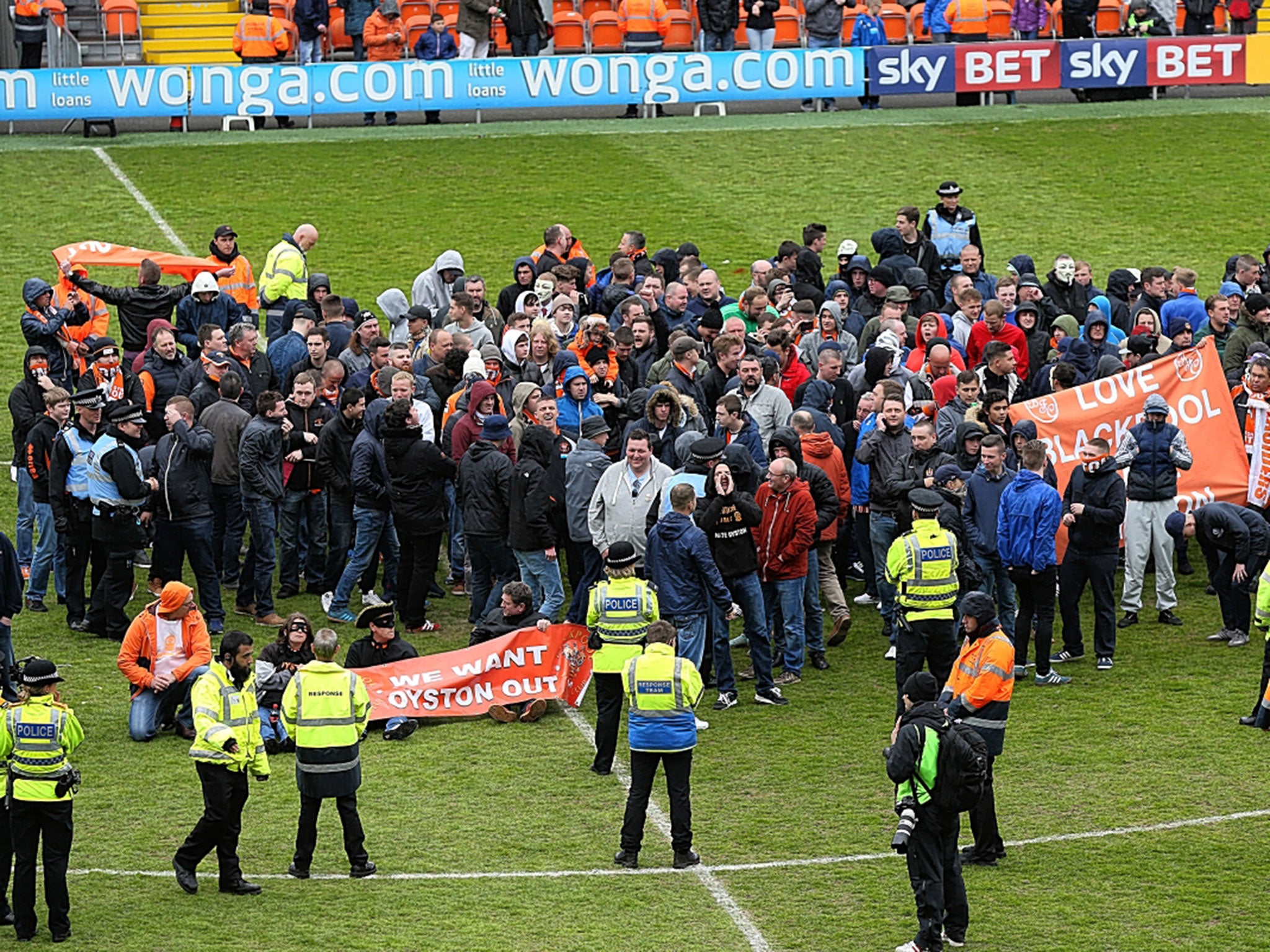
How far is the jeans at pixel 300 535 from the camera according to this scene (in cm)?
1728

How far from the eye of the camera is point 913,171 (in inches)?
1216

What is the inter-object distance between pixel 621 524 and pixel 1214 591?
5.81 metres

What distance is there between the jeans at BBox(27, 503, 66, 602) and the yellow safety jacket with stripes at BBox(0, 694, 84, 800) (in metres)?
5.55

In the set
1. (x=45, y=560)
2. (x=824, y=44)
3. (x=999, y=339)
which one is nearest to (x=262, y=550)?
(x=45, y=560)

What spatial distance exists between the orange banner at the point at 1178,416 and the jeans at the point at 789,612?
3.02 m

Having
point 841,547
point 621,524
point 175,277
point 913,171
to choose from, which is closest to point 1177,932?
point 621,524

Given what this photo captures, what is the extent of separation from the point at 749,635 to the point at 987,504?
2.09m

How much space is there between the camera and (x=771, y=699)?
49.7 ft

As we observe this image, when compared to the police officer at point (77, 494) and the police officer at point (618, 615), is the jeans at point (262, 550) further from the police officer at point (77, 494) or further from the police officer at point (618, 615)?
the police officer at point (618, 615)

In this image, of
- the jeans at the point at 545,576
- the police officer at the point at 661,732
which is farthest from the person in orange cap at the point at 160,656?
the police officer at the point at 661,732

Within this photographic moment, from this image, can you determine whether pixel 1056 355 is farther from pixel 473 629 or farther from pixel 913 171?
pixel 913 171

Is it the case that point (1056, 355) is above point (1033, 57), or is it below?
below

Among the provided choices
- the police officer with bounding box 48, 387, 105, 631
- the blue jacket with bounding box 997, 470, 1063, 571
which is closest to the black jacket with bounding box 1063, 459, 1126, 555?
the blue jacket with bounding box 997, 470, 1063, 571

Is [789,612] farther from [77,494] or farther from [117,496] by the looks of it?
[77,494]
